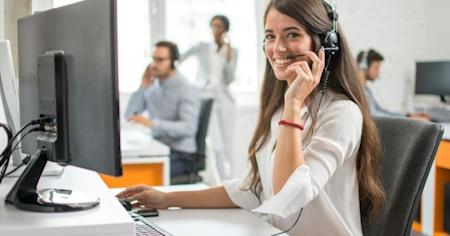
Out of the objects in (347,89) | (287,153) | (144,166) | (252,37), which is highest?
(252,37)

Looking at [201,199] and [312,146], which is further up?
[312,146]

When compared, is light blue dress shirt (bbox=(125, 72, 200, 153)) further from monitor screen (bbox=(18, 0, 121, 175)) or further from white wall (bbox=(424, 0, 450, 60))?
white wall (bbox=(424, 0, 450, 60))

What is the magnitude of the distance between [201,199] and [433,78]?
3875 mm

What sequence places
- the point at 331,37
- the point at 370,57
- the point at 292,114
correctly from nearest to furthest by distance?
the point at 292,114 → the point at 331,37 → the point at 370,57

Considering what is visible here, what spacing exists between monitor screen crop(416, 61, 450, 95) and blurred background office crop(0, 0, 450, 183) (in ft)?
0.56

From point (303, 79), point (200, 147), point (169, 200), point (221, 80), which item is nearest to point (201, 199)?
point (169, 200)

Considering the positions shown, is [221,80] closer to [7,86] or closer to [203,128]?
[203,128]

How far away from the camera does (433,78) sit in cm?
493

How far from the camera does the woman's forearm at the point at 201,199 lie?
1526mm

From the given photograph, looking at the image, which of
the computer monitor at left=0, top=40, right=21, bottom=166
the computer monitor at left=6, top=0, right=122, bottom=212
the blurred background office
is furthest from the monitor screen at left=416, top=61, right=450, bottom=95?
the computer monitor at left=6, top=0, right=122, bottom=212

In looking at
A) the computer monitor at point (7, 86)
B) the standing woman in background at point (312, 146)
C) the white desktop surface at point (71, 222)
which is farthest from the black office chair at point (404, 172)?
the computer monitor at point (7, 86)

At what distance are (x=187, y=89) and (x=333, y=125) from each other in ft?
8.03

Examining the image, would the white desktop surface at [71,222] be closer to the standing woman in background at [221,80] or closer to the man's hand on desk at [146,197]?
the man's hand on desk at [146,197]

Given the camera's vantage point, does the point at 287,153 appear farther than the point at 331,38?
No
